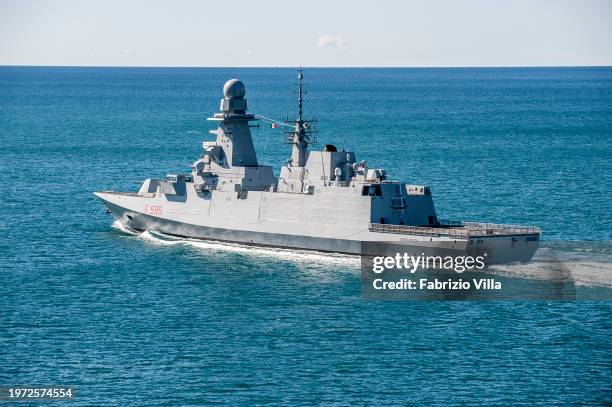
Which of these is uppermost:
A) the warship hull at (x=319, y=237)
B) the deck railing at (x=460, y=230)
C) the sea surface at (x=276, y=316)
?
the deck railing at (x=460, y=230)

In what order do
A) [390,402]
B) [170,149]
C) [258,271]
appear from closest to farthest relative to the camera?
[390,402] → [258,271] → [170,149]

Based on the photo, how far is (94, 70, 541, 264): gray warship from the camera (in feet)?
166

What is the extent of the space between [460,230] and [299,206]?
8.44 m

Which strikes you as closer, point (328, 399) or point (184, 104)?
point (328, 399)

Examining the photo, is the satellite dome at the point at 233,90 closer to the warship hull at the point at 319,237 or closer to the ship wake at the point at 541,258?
the warship hull at the point at 319,237

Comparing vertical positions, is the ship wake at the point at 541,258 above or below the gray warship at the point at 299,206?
below

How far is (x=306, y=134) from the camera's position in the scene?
58.1m

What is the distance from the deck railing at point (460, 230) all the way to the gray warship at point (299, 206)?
46 mm

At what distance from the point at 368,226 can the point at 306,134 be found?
8.25 meters

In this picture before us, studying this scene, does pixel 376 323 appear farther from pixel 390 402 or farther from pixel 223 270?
pixel 223 270

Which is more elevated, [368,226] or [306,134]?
[306,134]

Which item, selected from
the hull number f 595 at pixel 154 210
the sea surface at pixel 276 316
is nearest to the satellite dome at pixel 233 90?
the hull number f 595 at pixel 154 210

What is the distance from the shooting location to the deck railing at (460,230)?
49750 mm

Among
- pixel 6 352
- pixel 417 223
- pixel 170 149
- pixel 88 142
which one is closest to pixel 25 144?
→ pixel 88 142
